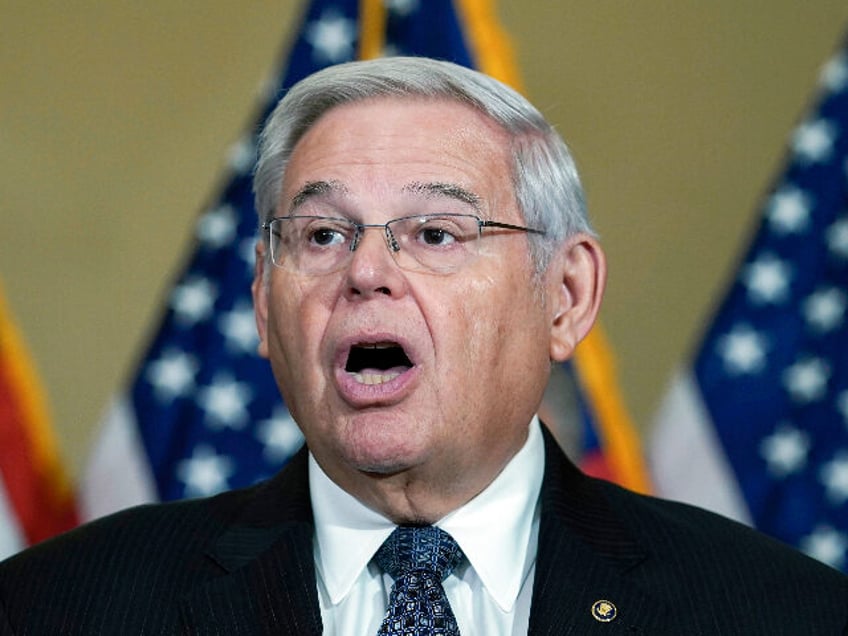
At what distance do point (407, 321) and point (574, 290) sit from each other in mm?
447

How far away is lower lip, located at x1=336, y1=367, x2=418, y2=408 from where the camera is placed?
214 centimetres

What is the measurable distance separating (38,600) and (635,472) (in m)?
2.11

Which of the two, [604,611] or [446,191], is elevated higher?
[446,191]

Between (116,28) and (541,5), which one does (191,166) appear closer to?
(116,28)

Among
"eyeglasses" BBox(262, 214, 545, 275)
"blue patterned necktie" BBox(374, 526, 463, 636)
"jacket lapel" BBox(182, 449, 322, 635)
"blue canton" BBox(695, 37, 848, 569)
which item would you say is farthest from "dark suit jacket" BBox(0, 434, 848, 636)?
"blue canton" BBox(695, 37, 848, 569)

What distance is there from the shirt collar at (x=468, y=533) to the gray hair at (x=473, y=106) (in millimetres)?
412

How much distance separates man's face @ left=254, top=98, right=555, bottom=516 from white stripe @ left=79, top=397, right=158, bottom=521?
1.59 m

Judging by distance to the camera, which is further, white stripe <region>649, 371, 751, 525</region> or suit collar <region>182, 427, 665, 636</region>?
white stripe <region>649, 371, 751, 525</region>

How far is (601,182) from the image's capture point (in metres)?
4.27

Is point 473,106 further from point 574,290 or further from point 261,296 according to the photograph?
point 261,296

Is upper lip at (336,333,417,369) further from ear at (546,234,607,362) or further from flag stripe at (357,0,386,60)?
flag stripe at (357,0,386,60)

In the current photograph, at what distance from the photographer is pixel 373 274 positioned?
85.3 inches

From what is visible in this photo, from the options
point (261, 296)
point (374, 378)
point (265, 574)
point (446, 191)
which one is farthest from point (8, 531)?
point (446, 191)

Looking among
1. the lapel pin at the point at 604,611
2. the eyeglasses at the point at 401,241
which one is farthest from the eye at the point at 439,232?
the lapel pin at the point at 604,611
